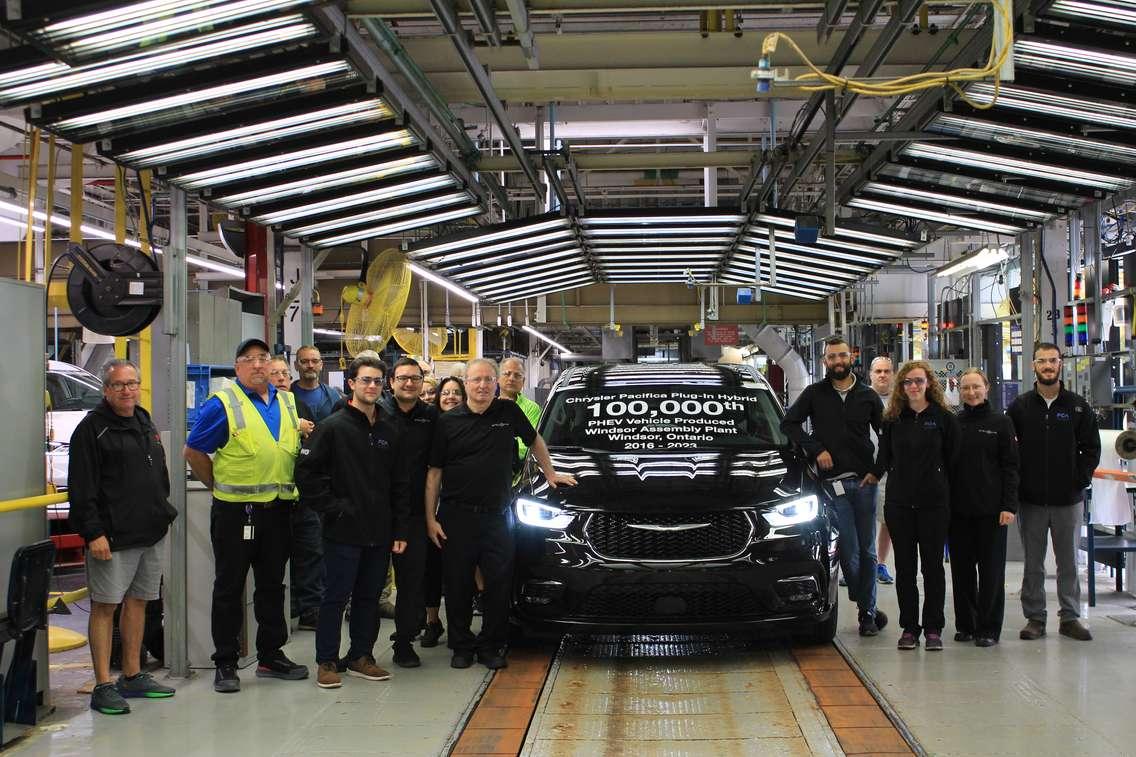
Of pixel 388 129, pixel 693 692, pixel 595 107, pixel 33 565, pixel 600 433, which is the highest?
pixel 595 107

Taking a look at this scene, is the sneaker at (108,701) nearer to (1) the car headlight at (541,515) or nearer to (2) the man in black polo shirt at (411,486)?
(2) the man in black polo shirt at (411,486)

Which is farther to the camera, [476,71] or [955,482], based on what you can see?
[955,482]

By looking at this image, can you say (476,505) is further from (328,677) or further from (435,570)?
(328,677)

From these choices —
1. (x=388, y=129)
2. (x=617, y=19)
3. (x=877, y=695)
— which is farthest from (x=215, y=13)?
(x=617, y=19)

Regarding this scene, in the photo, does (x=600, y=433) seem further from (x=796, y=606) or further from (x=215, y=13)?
(x=215, y=13)

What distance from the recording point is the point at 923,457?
620 cm

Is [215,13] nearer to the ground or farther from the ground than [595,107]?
nearer to the ground

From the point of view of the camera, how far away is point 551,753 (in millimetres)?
4492

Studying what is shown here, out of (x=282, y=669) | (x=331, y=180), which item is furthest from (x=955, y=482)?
(x=331, y=180)

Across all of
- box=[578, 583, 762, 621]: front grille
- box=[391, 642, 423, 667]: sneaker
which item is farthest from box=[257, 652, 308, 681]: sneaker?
box=[578, 583, 762, 621]: front grille

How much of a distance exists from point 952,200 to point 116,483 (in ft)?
18.7

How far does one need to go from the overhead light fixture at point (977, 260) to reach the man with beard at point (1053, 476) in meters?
5.16

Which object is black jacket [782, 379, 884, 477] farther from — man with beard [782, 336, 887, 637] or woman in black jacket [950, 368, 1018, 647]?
woman in black jacket [950, 368, 1018, 647]

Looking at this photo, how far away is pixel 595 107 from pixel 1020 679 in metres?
6.69
